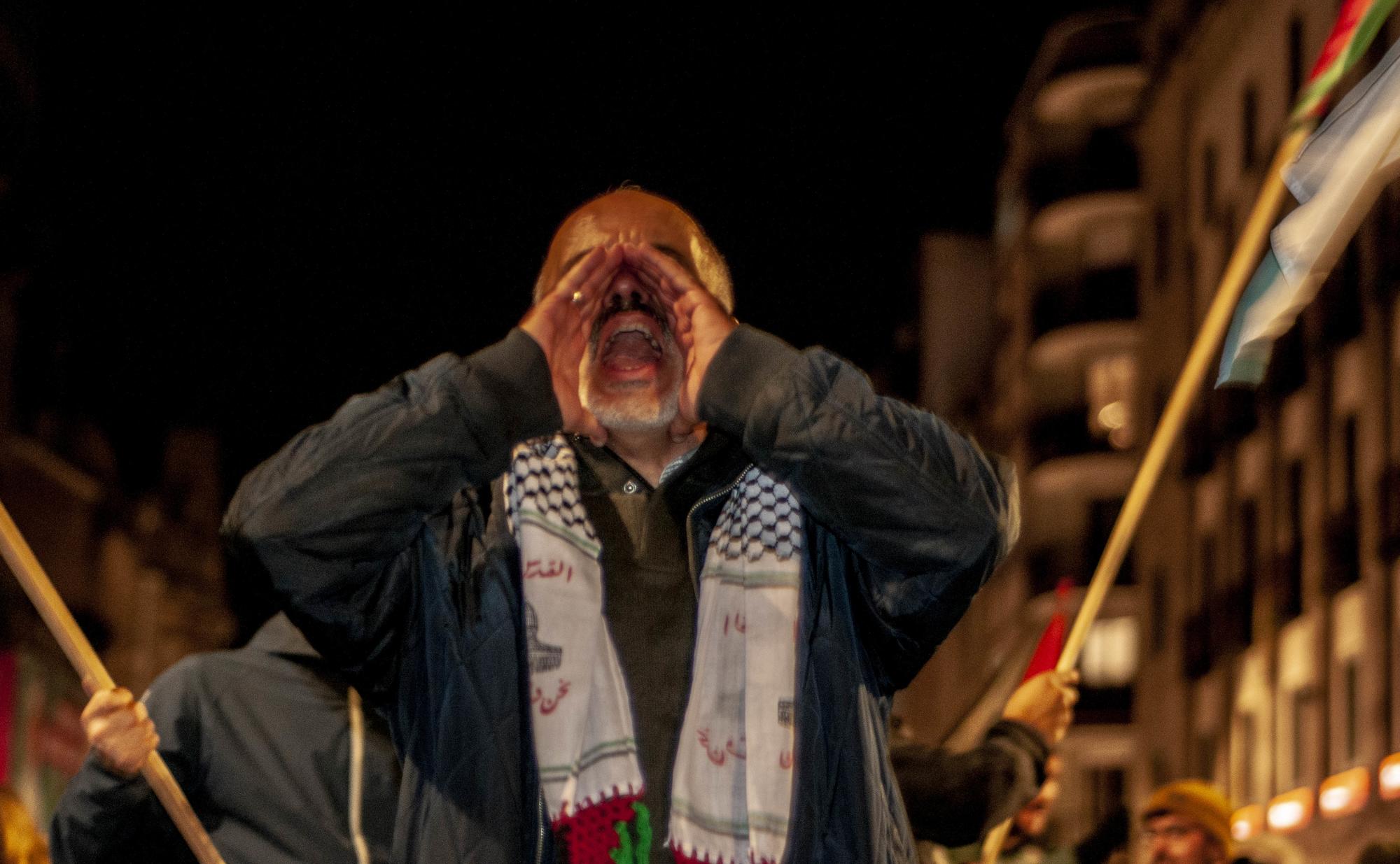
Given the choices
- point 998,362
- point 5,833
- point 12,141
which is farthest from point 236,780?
point 998,362

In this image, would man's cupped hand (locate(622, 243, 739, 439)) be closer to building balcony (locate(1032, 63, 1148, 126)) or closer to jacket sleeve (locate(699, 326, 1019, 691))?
jacket sleeve (locate(699, 326, 1019, 691))

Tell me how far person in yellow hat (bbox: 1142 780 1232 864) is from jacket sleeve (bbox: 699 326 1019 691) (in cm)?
490

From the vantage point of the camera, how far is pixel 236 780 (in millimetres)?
4508

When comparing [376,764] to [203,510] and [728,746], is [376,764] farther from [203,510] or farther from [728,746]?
[203,510]

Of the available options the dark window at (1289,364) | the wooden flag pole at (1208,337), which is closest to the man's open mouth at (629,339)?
the wooden flag pole at (1208,337)

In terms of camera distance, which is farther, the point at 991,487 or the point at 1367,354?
the point at 1367,354

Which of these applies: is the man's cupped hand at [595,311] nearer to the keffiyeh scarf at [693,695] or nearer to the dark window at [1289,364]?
the keffiyeh scarf at [693,695]

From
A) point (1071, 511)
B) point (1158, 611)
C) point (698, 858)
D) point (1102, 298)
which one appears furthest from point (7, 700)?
point (698, 858)

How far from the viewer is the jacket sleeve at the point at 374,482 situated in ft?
9.82

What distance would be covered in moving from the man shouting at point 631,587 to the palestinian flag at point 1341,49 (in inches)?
67.0

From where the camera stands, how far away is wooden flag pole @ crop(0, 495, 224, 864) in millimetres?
3340

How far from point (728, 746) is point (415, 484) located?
63 cm

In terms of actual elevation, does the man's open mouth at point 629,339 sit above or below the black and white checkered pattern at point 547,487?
above

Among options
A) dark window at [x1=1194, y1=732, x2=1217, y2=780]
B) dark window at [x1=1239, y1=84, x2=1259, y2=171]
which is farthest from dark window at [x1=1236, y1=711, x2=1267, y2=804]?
dark window at [x1=1239, y1=84, x2=1259, y2=171]
